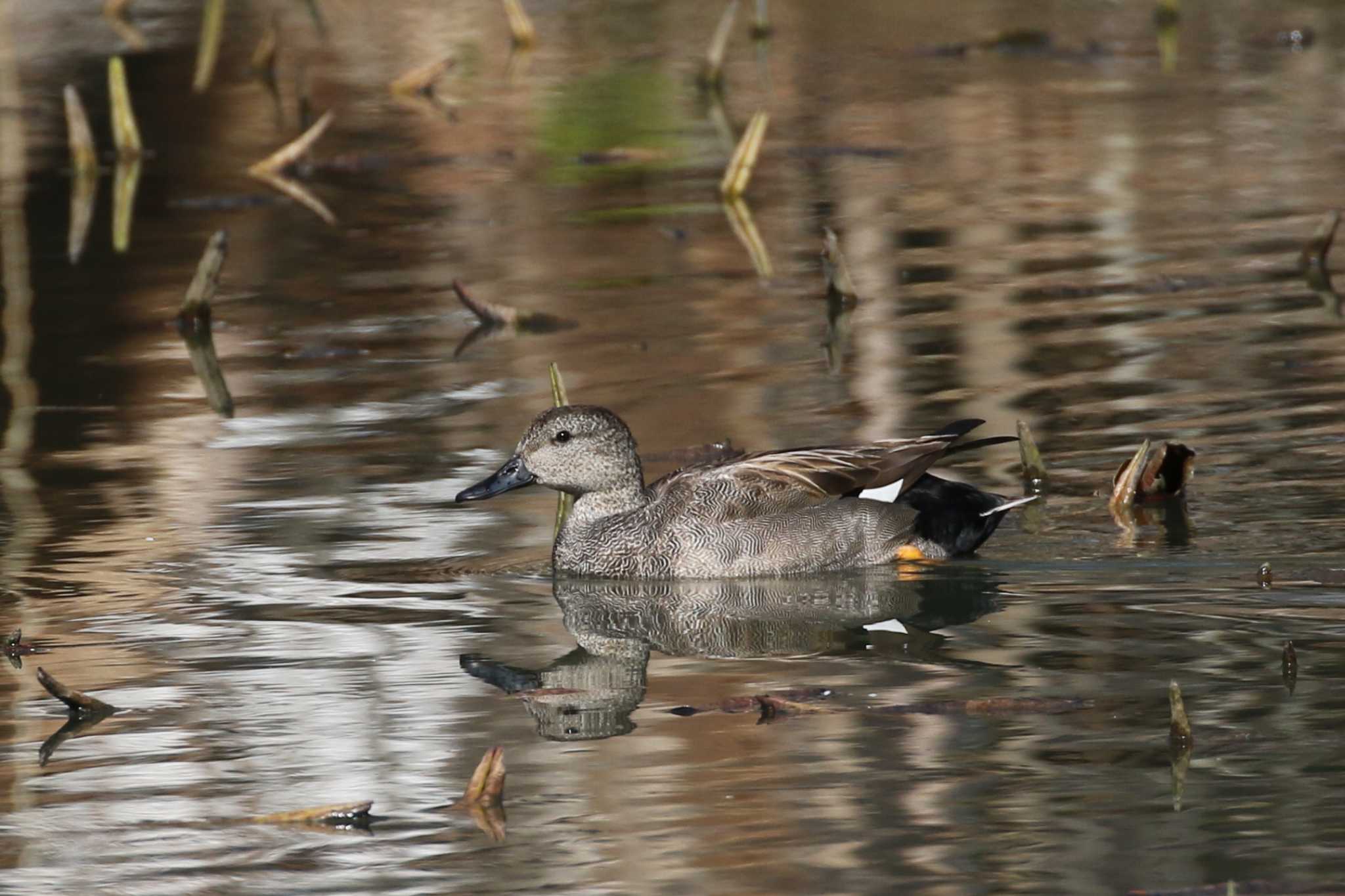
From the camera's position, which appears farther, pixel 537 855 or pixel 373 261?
pixel 373 261

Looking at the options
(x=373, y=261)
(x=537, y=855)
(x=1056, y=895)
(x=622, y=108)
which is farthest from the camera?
(x=622, y=108)

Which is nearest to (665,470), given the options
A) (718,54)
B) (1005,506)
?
(1005,506)

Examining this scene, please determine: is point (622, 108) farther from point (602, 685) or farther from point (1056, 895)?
point (1056, 895)

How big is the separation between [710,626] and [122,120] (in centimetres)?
1044

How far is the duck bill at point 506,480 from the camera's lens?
8.14m

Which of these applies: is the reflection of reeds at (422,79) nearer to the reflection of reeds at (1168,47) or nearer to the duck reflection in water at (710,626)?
the reflection of reeds at (1168,47)

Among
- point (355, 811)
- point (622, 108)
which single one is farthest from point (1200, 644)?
point (622, 108)

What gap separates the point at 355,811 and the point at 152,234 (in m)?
9.61

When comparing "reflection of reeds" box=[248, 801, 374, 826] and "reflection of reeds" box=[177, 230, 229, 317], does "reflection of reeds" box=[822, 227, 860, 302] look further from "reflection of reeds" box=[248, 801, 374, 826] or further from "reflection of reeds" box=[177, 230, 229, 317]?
"reflection of reeds" box=[248, 801, 374, 826]

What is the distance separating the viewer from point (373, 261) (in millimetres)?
13461

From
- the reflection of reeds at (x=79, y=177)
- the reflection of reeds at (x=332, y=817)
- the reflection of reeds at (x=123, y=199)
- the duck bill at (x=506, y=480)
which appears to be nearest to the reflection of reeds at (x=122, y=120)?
the reflection of reeds at (x=123, y=199)

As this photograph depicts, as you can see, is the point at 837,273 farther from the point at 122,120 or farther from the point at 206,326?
the point at 122,120

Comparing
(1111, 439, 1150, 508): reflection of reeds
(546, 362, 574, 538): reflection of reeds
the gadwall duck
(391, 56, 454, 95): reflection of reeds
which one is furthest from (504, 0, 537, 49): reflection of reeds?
(1111, 439, 1150, 508): reflection of reeds

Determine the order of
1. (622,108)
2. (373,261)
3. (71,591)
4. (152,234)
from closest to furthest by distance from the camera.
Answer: (71,591) < (373,261) < (152,234) < (622,108)
